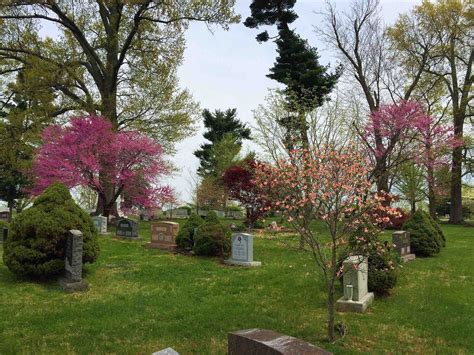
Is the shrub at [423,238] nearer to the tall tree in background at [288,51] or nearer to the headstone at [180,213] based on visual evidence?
the tall tree in background at [288,51]

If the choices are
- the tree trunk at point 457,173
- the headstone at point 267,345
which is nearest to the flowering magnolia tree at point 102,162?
the headstone at point 267,345

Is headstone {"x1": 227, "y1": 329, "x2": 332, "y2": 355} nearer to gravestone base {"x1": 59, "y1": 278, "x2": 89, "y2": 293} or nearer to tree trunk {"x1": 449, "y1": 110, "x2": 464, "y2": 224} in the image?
gravestone base {"x1": 59, "y1": 278, "x2": 89, "y2": 293}

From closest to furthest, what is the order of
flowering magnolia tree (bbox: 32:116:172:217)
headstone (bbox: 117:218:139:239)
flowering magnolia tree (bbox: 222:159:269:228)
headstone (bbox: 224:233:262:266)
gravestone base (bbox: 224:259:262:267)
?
gravestone base (bbox: 224:259:262:267) → headstone (bbox: 224:233:262:266) → headstone (bbox: 117:218:139:239) → flowering magnolia tree (bbox: 32:116:172:217) → flowering magnolia tree (bbox: 222:159:269:228)

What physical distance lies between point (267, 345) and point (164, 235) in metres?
11.3

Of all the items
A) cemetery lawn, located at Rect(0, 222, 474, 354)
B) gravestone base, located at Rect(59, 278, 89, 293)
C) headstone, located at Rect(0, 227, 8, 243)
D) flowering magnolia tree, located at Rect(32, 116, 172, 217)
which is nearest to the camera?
cemetery lawn, located at Rect(0, 222, 474, 354)

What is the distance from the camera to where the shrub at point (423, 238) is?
13.4 meters

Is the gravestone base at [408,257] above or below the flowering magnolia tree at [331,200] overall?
below

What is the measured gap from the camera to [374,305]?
7.89 meters

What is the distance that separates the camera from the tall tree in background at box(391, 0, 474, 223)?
2950 centimetres

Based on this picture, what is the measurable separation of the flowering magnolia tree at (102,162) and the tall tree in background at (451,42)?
19585 mm

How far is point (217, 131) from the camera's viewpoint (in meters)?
49.7

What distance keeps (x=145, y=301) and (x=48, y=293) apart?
186 cm

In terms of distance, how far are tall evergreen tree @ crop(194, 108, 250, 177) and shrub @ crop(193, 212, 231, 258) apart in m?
34.8

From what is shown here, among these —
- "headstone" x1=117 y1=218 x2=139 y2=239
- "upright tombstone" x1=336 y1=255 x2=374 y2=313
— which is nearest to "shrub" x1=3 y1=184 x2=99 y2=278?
"upright tombstone" x1=336 y1=255 x2=374 y2=313
